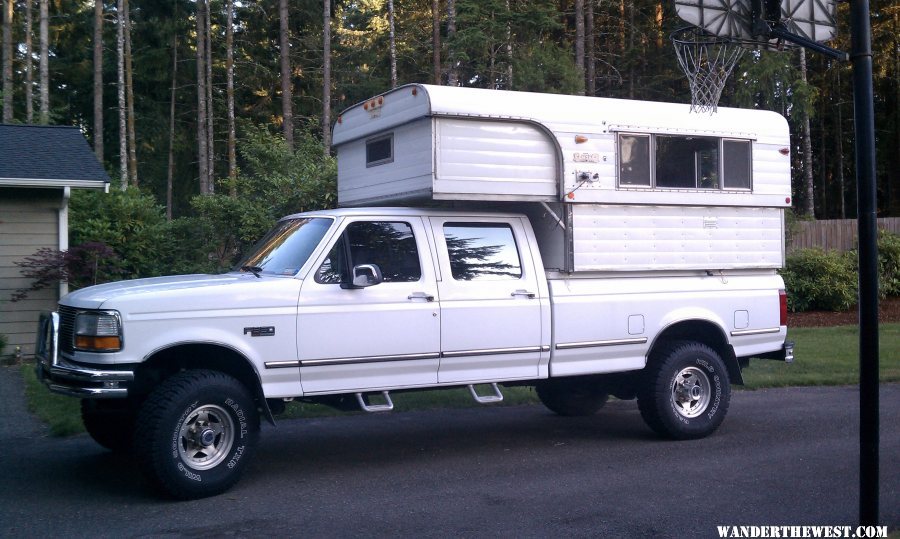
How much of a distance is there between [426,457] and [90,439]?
3.37m

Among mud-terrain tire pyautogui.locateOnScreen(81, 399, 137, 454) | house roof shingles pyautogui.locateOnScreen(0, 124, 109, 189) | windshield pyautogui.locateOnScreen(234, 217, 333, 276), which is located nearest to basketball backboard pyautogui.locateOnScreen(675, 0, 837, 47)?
windshield pyautogui.locateOnScreen(234, 217, 333, 276)

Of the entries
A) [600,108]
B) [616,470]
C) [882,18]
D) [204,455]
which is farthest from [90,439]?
[882,18]

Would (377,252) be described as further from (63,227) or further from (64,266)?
(63,227)

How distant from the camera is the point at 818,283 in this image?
21609 mm

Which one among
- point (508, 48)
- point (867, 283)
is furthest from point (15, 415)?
point (508, 48)

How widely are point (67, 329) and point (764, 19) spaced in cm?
553

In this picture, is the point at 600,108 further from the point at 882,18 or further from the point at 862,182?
the point at 882,18

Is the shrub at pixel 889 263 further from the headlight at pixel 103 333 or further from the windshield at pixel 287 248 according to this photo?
the headlight at pixel 103 333

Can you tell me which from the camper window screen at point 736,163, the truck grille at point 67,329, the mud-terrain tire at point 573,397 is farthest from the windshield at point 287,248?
the camper window screen at point 736,163

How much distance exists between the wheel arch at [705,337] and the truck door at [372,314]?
2582 mm

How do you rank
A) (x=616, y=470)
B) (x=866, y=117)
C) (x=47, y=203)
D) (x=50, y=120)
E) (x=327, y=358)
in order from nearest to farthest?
(x=866, y=117), (x=327, y=358), (x=616, y=470), (x=47, y=203), (x=50, y=120)

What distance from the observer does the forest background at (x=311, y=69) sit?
82.2 ft

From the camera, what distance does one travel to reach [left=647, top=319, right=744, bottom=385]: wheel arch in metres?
9.10

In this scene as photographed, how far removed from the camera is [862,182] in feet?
16.6
